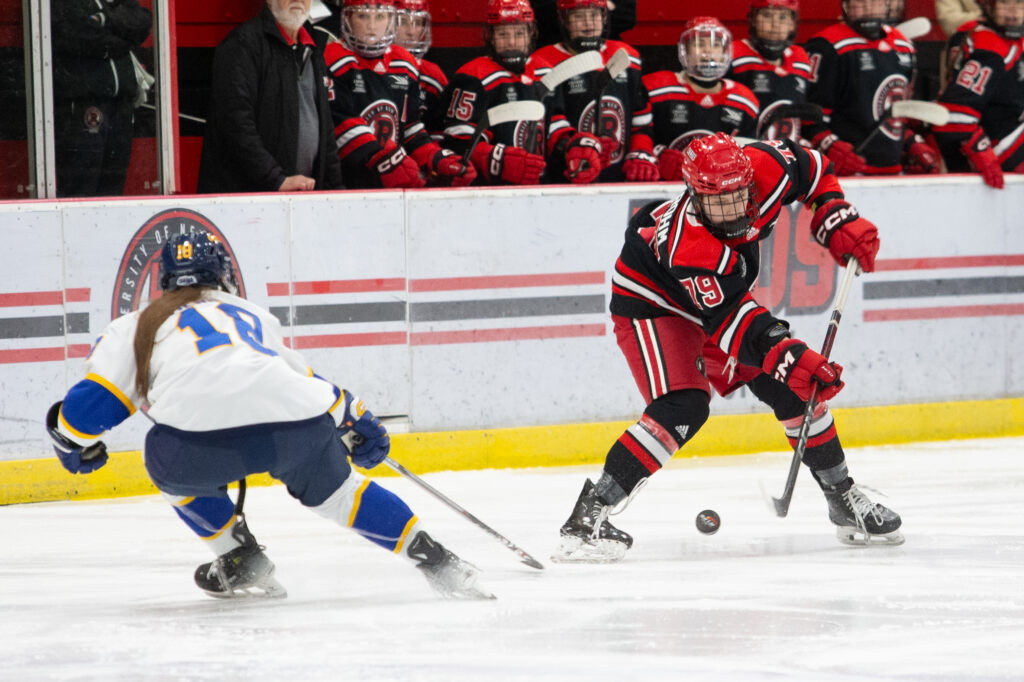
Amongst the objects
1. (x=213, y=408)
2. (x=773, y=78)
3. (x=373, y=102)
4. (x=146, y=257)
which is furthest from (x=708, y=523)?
(x=773, y=78)

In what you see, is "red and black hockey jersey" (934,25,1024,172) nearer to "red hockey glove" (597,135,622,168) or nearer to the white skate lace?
"red hockey glove" (597,135,622,168)

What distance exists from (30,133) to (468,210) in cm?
139

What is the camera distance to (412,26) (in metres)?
5.45

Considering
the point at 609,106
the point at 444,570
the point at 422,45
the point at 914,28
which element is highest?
the point at 914,28

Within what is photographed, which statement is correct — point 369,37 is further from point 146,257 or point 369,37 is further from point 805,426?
point 805,426

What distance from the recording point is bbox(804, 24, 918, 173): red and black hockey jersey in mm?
5949

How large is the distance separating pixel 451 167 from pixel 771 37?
148 cm

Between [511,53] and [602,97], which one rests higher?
[511,53]

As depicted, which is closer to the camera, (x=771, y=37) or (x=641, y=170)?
(x=641, y=170)

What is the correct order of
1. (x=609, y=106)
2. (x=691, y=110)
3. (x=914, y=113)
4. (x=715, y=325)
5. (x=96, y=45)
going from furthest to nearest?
(x=914, y=113), (x=691, y=110), (x=609, y=106), (x=96, y=45), (x=715, y=325)

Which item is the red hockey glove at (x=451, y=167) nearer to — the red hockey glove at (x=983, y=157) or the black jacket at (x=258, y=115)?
the black jacket at (x=258, y=115)

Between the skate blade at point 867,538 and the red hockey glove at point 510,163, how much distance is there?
1976 millimetres

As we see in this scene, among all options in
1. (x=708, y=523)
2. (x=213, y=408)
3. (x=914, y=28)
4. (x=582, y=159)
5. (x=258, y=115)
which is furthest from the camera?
(x=914, y=28)

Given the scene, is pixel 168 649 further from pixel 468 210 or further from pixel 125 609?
pixel 468 210
